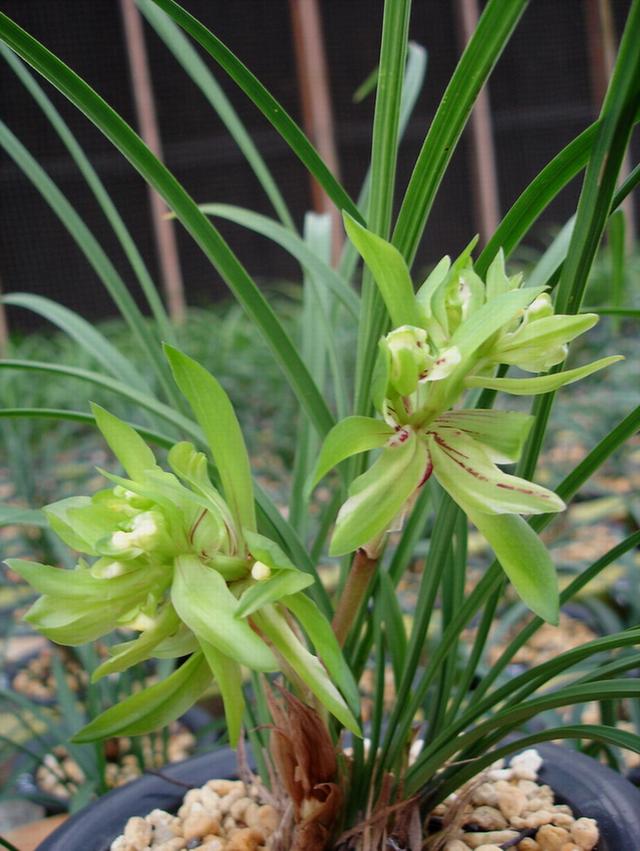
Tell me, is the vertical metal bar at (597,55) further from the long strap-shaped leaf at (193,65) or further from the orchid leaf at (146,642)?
the orchid leaf at (146,642)

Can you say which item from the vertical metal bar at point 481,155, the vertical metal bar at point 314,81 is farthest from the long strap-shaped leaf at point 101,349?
the vertical metal bar at point 481,155

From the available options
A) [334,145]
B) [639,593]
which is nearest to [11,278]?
[334,145]

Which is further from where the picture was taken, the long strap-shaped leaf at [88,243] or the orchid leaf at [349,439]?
the long strap-shaped leaf at [88,243]

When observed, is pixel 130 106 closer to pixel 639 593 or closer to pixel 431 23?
pixel 431 23

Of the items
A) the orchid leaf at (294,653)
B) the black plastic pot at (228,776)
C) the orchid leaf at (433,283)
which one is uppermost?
the orchid leaf at (433,283)

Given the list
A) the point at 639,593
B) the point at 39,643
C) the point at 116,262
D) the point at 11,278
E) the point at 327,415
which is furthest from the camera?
the point at 116,262

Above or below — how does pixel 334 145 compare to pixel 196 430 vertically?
above
